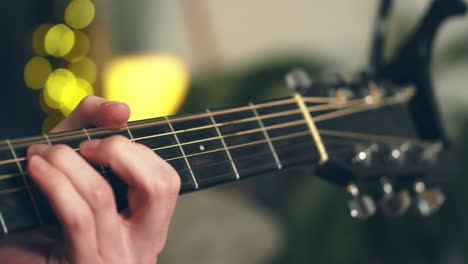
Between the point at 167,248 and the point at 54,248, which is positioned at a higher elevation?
the point at 54,248

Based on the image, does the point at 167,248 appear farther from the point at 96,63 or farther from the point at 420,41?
the point at 420,41

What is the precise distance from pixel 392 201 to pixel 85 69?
5.03ft

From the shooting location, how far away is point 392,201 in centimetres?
77

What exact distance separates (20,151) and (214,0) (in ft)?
6.61

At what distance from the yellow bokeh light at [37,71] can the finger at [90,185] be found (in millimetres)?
1589

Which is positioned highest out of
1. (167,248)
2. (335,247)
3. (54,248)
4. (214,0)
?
(214,0)

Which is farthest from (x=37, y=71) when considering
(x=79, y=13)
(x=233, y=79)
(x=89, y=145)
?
(x=89, y=145)

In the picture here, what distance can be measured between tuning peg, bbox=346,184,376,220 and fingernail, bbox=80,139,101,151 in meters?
0.33

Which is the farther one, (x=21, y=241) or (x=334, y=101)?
(x=334, y=101)

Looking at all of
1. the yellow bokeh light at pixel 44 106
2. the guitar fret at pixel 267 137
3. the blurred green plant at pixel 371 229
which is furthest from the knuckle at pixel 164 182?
the yellow bokeh light at pixel 44 106

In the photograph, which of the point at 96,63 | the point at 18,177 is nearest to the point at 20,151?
the point at 18,177

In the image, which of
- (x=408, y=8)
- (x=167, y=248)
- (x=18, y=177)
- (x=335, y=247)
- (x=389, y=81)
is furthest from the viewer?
(x=408, y=8)

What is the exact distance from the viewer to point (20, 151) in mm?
502

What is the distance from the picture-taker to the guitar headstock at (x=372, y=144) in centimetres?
73
